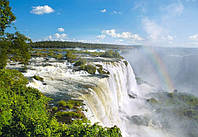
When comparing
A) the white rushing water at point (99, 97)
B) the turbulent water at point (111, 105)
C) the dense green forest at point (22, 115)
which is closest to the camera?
the dense green forest at point (22, 115)

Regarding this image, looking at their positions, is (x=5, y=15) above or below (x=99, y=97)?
above

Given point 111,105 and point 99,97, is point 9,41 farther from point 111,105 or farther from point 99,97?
point 111,105

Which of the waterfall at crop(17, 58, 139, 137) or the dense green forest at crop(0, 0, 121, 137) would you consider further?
the waterfall at crop(17, 58, 139, 137)

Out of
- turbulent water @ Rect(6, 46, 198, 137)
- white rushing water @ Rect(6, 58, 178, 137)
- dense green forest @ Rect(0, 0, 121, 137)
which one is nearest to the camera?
dense green forest @ Rect(0, 0, 121, 137)

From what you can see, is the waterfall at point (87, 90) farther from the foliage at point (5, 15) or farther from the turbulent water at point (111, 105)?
the foliage at point (5, 15)

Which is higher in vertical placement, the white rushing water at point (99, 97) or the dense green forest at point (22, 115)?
the dense green forest at point (22, 115)

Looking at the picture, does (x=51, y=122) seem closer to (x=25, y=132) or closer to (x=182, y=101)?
(x=25, y=132)

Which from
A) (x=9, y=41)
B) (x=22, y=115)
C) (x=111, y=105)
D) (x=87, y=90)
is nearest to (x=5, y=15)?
(x=9, y=41)

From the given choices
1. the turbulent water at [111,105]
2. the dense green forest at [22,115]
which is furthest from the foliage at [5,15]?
the turbulent water at [111,105]

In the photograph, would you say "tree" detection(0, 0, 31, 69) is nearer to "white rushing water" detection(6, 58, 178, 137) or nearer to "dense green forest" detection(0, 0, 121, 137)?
"dense green forest" detection(0, 0, 121, 137)

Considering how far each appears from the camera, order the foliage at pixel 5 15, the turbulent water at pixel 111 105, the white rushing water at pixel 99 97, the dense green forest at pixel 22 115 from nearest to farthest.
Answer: the dense green forest at pixel 22 115
the foliage at pixel 5 15
the white rushing water at pixel 99 97
the turbulent water at pixel 111 105

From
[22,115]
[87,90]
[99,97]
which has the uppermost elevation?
[22,115]

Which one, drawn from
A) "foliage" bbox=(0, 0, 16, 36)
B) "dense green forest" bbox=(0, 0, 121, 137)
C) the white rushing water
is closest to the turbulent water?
the white rushing water

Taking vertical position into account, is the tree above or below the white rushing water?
above
